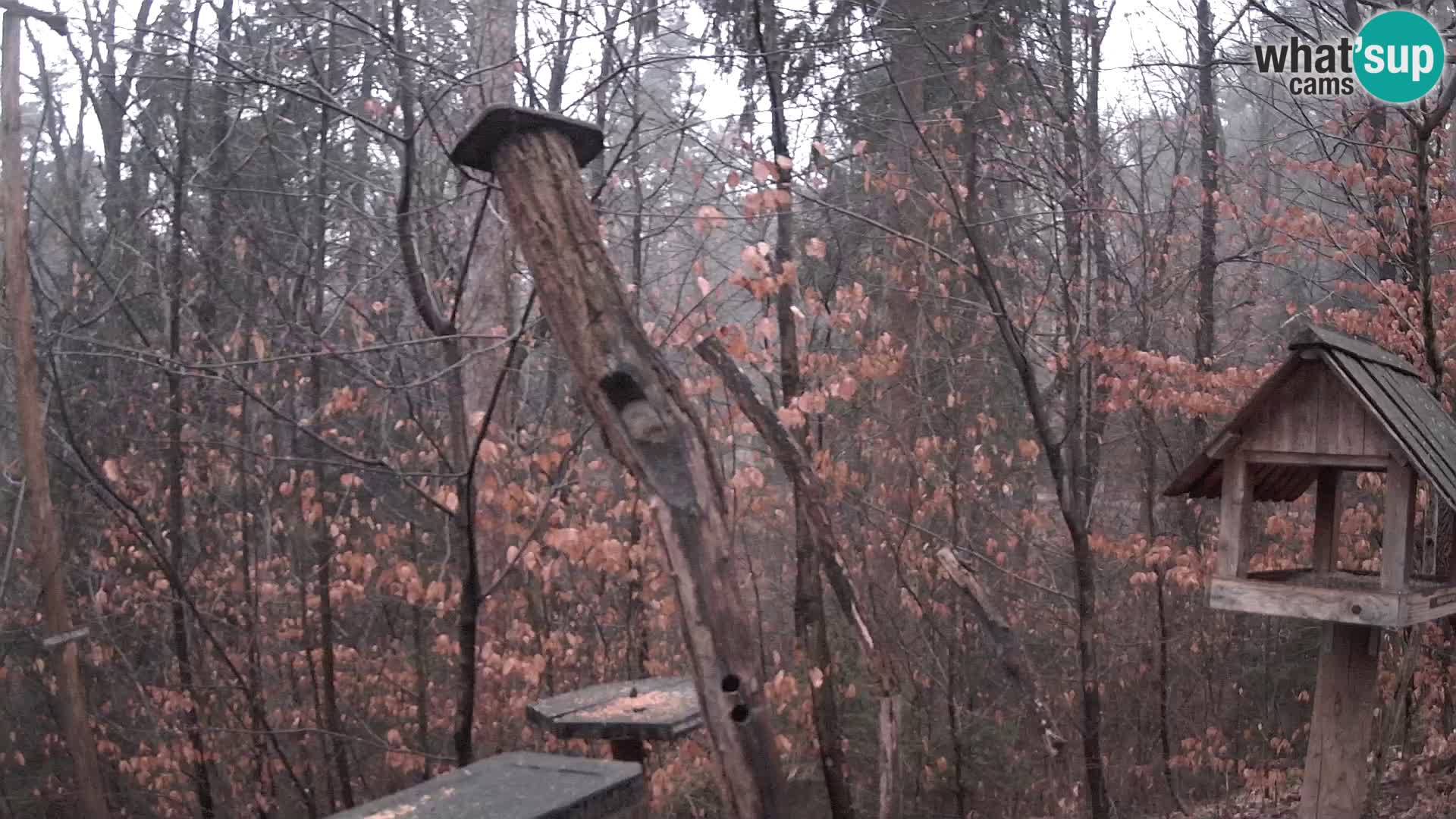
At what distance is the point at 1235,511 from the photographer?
456 centimetres

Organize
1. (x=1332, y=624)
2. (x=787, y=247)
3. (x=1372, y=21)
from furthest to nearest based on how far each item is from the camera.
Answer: (x=787, y=247), (x=1372, y=21), (x=1332, y=624)

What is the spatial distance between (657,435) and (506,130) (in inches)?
44.9

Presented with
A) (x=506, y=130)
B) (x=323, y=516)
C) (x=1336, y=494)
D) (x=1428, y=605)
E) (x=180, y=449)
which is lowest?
(x=323, y=516)

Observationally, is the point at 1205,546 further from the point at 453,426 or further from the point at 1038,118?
the point at 453,426

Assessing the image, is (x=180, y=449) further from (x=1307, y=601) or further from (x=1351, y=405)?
(x=1351, y=405)

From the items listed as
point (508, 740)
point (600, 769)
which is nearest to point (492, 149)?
point (600, 769)

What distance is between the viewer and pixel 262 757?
955cm

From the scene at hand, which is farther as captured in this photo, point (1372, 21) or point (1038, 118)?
point (1038, 118)

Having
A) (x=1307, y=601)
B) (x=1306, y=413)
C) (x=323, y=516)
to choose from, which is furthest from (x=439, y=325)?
(x=323, y=516)

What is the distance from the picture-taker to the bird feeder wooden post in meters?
4.14

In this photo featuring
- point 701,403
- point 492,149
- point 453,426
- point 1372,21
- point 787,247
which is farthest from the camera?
point 701,403

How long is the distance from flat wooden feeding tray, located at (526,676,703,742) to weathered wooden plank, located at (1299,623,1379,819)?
247cm

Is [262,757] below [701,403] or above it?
below

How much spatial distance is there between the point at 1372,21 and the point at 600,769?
17.9 ft
